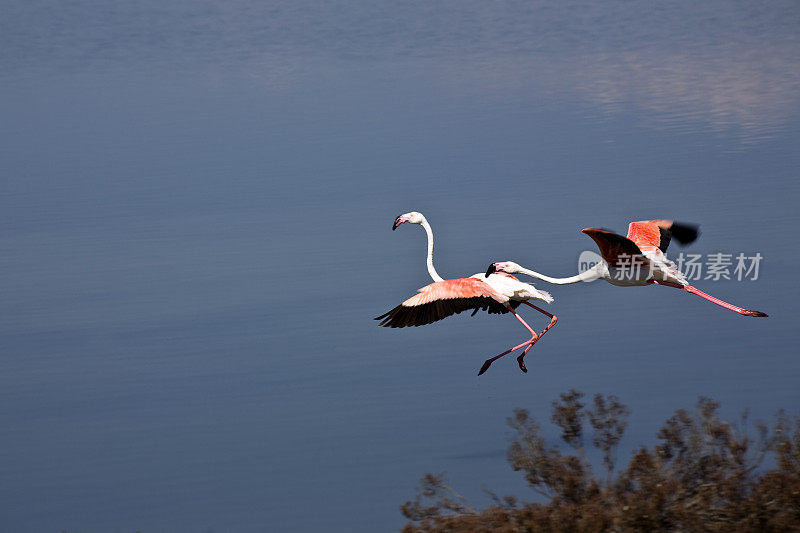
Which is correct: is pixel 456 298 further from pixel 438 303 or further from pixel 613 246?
pixel 613 246

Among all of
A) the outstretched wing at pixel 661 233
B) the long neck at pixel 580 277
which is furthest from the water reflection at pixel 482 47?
the long neck at pixel 580 277

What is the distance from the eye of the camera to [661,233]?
29.4 ft

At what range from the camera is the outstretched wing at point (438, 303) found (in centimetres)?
845

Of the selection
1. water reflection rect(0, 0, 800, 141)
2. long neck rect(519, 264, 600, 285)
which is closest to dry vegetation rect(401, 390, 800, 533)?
long neck rect(519, 264, 600, 285)

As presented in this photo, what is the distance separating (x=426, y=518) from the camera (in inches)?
246

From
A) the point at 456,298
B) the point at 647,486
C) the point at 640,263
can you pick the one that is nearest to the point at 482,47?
the point at 640,263

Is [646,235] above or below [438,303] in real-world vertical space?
above

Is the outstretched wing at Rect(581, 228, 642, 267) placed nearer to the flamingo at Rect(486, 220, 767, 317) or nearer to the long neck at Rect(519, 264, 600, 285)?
the flamingo at Rect(486, 220, 767, 317)

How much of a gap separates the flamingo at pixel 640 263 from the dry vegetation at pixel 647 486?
161cm

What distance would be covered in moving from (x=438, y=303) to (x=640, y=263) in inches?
60.3

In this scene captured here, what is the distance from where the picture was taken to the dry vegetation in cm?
574

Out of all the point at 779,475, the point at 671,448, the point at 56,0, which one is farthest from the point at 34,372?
the point at 56,0

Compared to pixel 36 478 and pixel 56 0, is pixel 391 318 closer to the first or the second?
pixel 36 478

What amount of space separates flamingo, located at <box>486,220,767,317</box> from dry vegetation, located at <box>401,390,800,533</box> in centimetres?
161
